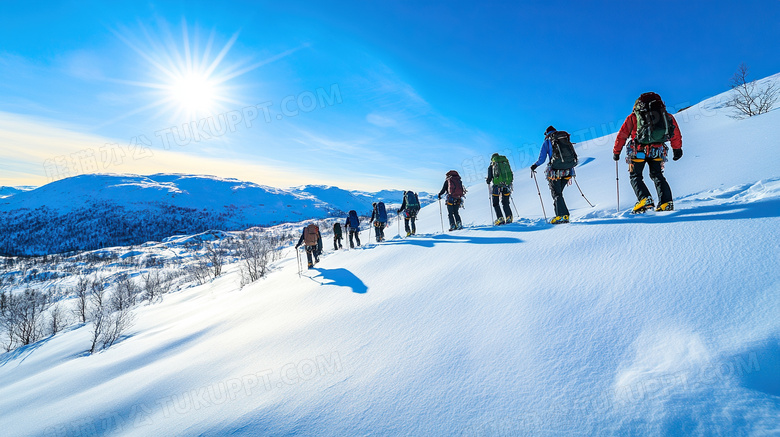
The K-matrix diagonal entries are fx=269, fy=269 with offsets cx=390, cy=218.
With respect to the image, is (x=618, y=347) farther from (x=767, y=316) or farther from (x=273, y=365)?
(x=273, y=365)

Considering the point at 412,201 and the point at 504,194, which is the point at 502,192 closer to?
the point at 504,194

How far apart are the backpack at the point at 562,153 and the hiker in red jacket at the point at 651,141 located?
0.88 m

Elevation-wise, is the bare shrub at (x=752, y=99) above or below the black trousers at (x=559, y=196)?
above

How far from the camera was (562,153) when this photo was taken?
5480mm

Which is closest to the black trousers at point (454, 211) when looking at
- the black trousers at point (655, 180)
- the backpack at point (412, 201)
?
the backpack at point (412, 201)

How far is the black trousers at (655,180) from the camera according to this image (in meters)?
4.33

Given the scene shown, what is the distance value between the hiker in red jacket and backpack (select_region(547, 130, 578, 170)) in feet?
2.89

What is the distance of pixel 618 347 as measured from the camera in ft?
5.86

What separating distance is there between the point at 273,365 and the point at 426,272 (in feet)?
8.18

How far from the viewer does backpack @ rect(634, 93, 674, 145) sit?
4.27m

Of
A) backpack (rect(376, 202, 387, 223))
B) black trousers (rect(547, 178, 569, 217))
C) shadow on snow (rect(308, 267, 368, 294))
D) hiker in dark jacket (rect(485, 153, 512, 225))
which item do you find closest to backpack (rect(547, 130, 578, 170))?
black trousers (rect(547, 178, 569, 217))

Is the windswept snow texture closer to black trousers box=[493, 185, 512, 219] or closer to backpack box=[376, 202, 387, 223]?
black trousers box=[493, 185, 512, 219]

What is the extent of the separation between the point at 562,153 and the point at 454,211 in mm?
3902

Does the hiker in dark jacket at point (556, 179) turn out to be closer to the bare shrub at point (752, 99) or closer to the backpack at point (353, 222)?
the backpack at point (353, 222)
